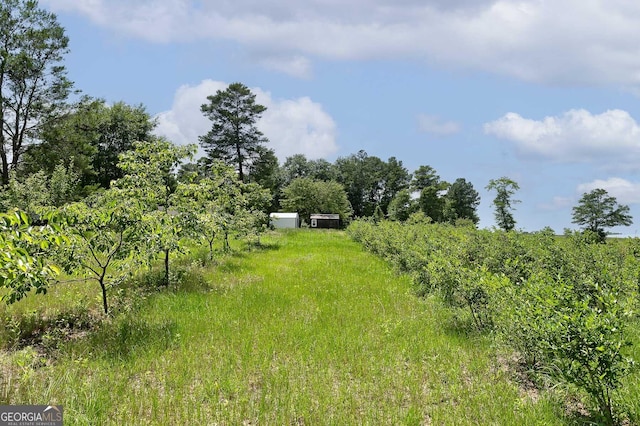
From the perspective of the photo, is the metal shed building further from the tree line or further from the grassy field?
the grassy field

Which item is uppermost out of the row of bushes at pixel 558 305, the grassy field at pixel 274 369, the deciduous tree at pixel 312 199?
the deciduous tree at pixel 312 199

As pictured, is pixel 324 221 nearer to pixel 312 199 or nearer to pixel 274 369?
pixel 312 199

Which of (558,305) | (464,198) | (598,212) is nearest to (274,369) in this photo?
(558,305)

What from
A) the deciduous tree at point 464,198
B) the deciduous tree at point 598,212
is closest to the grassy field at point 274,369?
the deciduous tree at point 598,212

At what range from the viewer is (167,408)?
14.5ft

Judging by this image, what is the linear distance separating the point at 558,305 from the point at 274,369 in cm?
375

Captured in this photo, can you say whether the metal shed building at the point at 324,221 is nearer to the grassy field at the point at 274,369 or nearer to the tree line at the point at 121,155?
the tree line at the point at 121,155

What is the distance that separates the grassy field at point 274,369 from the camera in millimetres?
4352

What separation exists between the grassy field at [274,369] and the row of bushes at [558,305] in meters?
0.48

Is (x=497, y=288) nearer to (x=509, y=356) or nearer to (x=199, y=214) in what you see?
(x=509, y=356)

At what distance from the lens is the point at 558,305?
4344mm

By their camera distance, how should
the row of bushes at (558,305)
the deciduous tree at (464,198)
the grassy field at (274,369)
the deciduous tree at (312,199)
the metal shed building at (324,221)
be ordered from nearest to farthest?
the row of bushes at (558,305)
the grassy field at (274,369)
the metal shed building at (324,221)
the deciduous tree at (312,199)
the deciduous tree at (464,198)

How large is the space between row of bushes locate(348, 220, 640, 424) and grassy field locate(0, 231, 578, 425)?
0.48 meters

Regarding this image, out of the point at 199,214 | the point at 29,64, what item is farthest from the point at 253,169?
the point at 199,214
